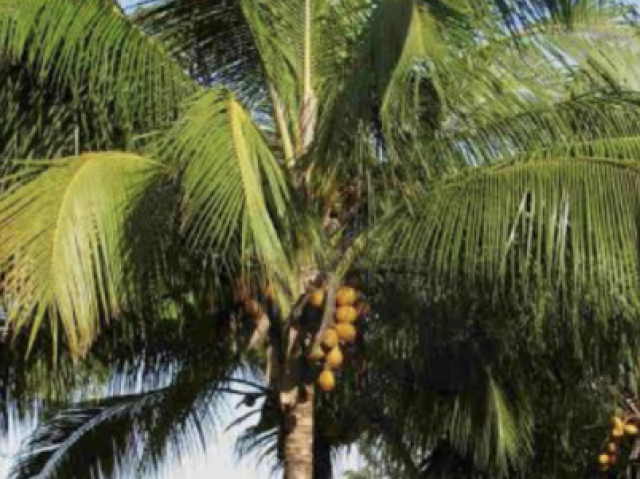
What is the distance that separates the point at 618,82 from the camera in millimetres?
8875

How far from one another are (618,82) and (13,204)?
391 cm

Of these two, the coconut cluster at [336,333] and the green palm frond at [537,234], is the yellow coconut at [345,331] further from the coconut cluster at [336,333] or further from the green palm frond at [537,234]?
the green palm frond at [537,234]

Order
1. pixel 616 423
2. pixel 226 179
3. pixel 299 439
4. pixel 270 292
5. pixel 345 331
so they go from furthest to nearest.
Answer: pixel 616 423 < pixel 299 439 < pixel 270 292 < pixel 345 331 < pixel 226 179

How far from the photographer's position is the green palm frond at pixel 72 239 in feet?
22.6

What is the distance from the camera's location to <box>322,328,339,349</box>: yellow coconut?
8172mm

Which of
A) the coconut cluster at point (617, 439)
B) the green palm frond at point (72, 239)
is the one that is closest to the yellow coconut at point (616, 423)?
the coconut cluster at point (617, 439)

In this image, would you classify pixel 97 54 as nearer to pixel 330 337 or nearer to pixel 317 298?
pixel 317 298

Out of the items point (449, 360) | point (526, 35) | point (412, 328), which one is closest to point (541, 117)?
point (526, 35)

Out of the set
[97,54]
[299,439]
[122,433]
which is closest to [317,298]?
[299,439]

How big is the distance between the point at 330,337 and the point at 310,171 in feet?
3.39

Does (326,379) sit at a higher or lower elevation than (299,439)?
higher

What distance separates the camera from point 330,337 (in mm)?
8172

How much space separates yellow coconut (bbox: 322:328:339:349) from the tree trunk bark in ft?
2.09

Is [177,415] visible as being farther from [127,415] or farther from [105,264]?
[105,264]
